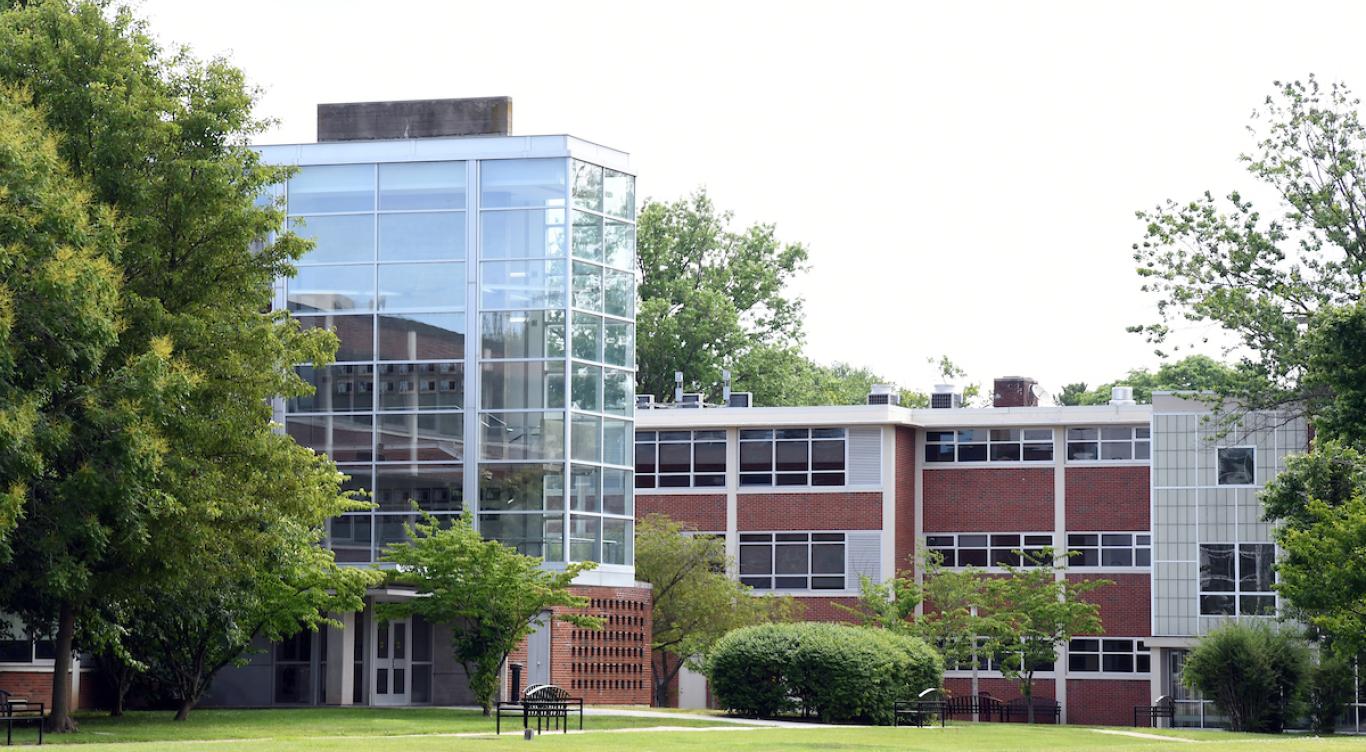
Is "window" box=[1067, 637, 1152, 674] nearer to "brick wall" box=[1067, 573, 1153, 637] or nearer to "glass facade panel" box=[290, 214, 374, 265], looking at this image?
"brick wall" box=[1067, 573, 1153, 637]

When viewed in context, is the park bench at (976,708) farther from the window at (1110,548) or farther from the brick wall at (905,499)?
the window at (1110,548)

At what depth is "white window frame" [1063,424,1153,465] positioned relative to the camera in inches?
2295

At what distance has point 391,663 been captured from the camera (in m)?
42.9

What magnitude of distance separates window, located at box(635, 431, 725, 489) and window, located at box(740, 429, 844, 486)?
81 centimetres

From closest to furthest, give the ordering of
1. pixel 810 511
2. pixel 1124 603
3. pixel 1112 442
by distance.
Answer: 1. pixel 1124 603
2. pixel 1112 442
3. pixel 810 511

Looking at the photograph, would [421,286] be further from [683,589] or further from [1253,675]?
[1253,675]

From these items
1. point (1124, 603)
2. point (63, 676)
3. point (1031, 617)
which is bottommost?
point (63, 676)

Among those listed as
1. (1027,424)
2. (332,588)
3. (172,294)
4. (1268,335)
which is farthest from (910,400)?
(172,294)

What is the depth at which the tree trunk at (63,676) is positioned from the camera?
30625mm

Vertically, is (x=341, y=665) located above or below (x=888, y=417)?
below

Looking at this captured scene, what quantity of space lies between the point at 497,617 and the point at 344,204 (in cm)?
1214

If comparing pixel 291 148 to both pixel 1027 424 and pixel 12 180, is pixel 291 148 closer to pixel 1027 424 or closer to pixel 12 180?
pixel 12 180

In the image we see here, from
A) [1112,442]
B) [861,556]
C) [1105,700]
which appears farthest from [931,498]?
[1105,700]

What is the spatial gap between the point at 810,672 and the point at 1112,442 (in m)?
20.3
